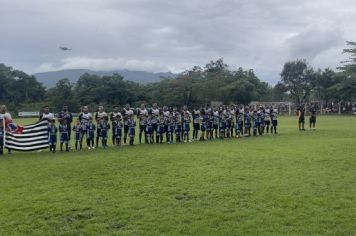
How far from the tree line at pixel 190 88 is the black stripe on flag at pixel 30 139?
5525cm

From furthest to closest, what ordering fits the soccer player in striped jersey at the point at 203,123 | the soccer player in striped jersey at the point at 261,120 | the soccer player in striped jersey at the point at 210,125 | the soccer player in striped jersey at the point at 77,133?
the soccer player in striped jersey at the point at 261,120 → the soccer player in striped jersey at the point at 210,125 → the soccer player in striped jersey at the point at 203,123 → the soccer player in striped jersey at the point at 77,133

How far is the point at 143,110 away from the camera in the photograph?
75.1 feet

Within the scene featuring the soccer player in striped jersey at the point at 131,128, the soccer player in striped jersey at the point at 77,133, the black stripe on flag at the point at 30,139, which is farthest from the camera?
the soccer player in striped jersey at the point at 131,128

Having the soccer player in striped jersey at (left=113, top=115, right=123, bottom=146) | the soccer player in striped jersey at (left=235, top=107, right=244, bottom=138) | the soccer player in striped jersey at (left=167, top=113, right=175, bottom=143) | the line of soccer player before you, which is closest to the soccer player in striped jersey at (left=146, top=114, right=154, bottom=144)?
the line of soccer player

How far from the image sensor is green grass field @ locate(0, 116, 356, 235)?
316 inches

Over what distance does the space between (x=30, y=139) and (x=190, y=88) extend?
57.8m

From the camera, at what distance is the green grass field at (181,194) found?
26.3 ft

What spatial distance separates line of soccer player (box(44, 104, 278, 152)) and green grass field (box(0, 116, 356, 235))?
12.1 feet

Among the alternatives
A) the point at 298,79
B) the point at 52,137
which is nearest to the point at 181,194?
the point at 52,137

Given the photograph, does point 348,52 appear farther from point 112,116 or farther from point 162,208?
point 162,208

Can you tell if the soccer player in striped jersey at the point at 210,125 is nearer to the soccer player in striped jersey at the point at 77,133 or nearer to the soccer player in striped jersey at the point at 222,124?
the soccer player in striped jersey at the point at 222,124

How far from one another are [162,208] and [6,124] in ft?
41.4

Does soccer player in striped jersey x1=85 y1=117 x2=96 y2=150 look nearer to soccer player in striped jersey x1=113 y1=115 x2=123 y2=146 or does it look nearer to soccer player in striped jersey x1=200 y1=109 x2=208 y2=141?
soccer player in striped jersey x1=113 y1=115 x2=123 y2=146

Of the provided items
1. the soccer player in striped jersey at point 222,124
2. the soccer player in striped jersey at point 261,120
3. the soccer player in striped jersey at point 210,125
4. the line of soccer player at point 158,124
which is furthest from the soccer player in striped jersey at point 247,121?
the soccer player in striped jersey at point 210,125
